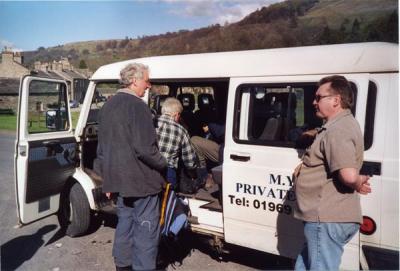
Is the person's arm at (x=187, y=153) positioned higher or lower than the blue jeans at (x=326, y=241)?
higher

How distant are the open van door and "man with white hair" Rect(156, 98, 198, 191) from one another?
4.55 ft

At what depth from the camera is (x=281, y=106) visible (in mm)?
3549

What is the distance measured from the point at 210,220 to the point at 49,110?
93.1 inches

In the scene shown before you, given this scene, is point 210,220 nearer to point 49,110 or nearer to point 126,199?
point 126,199

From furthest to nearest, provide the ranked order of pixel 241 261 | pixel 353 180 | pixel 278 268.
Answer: pixel 241 261, pixel 278 268, pixel 353 180

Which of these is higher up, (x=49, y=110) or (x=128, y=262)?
(x=49, y=110)

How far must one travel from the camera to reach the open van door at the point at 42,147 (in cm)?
420

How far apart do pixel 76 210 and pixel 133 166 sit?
1910 mm

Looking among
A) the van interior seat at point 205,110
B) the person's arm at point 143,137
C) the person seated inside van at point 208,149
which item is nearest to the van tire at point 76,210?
the person seated inside van at point 208,149

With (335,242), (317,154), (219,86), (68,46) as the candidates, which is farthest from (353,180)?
(68,46)

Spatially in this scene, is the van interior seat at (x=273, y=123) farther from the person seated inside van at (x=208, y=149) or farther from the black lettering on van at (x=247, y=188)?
the person seated inside van at (x=208, y=149)

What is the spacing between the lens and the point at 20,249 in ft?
14.8

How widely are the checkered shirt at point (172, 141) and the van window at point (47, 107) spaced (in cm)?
144

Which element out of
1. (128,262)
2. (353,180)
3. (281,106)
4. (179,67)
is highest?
(179,67)
